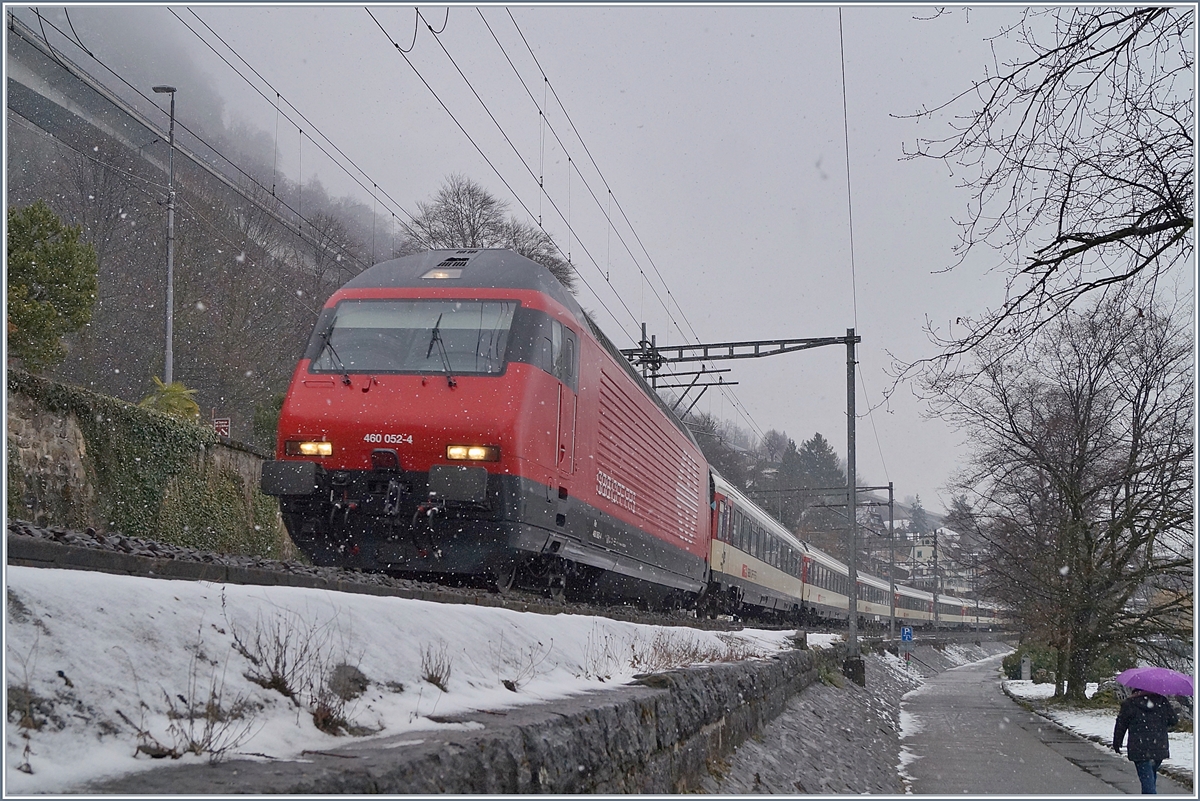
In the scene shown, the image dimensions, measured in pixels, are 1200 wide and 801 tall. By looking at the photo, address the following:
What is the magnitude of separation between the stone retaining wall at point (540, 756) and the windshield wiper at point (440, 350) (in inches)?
150

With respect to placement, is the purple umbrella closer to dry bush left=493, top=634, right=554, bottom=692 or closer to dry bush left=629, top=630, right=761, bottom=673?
dry bush left=629, top=630, right=761, bottom=673

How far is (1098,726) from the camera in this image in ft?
63.5

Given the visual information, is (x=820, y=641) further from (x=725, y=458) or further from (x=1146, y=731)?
(x=725, y=458)

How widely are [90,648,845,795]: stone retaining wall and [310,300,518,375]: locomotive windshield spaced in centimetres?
401

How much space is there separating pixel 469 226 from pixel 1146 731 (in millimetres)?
30389

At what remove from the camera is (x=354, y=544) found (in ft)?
32.9

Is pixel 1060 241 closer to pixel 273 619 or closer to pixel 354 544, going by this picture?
pixel 273 619

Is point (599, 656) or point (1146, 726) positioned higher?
point (599, 656)

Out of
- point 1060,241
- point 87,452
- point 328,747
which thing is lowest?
point 328,747

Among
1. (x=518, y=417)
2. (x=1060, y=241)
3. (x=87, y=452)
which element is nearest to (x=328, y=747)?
(x=1060, y=241)

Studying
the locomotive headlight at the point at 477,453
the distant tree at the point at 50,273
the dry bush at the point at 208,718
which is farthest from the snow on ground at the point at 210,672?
the distant tree at the point at 50,273

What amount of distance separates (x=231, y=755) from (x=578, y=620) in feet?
17.4

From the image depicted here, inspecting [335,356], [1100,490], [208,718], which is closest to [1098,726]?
[1100,490]

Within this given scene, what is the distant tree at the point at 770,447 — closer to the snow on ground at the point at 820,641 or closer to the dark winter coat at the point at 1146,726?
the snow on ground at the point at 820,641
